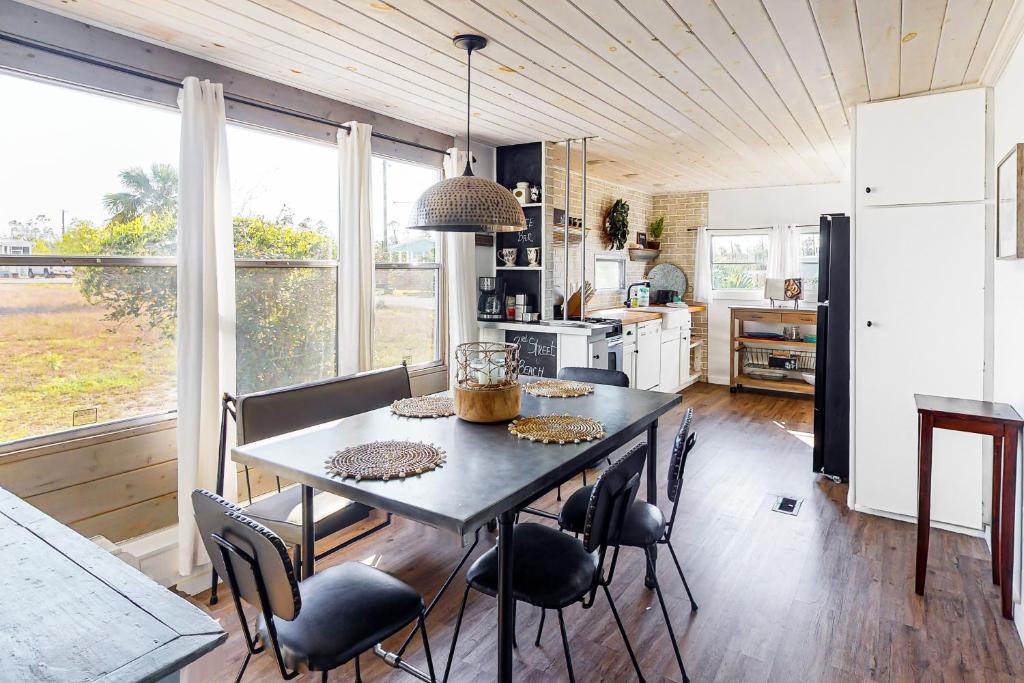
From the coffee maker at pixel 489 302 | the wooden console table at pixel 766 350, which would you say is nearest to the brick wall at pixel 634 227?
the wooden console table at pixel 766 350

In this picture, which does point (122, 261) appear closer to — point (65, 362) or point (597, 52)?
point (65, 362)

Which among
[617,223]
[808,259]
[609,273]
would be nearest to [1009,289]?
[617,223]

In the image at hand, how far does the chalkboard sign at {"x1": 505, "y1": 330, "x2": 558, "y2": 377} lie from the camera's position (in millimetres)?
4441

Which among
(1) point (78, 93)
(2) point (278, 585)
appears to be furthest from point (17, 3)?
(2) point (278, 585)

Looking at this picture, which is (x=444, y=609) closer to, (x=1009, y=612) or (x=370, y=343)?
(x=370, y=343)

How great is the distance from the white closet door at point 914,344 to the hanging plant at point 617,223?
3.24 m

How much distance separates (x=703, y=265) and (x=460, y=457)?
6019 millimetres

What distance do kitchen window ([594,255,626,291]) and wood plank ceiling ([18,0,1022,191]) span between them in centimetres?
238

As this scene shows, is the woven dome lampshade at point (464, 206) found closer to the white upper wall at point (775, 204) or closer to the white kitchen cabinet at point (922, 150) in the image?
the white kitchen cabinet at point (922, 150)

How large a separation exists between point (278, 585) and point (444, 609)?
1270 millimetres

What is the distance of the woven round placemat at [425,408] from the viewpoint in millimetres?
2441

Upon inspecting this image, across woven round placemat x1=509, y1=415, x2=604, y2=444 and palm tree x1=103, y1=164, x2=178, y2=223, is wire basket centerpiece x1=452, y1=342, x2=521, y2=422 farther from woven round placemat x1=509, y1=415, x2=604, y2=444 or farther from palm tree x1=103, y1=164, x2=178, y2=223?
palm tree x1=103, y1=164, x2=178, y2=223

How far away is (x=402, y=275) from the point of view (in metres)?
3.97

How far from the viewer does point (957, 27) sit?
2.37 m
